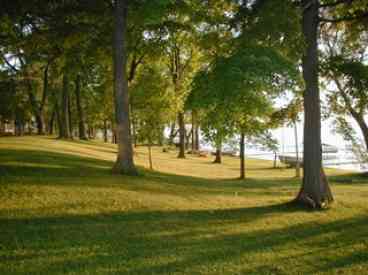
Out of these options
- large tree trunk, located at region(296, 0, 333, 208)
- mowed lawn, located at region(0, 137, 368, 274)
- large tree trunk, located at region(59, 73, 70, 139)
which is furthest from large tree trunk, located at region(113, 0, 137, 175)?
large tree trunk, located at region(59, 73, 70, 139)

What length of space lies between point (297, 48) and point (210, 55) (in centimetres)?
266

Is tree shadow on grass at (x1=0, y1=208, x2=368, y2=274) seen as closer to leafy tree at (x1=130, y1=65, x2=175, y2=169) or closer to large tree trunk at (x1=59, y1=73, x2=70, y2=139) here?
leafy tree at (x1=130, y1=65, x2=175, y2=169)

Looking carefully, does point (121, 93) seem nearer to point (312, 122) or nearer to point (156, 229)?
point (312, 122)

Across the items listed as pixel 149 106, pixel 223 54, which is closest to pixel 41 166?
pixel 223 54

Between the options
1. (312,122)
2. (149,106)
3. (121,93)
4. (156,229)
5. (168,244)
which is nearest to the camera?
(168,244)

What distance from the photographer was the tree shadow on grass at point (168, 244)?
226 inches

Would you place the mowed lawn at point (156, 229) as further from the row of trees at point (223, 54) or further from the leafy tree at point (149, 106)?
the leafy tree at point (149, 106)

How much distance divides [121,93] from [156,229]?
5891mm

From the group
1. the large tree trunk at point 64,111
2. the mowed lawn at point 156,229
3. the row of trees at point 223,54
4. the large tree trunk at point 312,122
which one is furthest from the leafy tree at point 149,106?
the large tree trunk at point 312,122

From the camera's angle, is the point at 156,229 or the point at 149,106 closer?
the point at 156,229

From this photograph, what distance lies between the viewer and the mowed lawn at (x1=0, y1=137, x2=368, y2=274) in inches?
231

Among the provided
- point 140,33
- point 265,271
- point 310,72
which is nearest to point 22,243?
point 265,271

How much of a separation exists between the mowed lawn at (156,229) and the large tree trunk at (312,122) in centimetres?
58

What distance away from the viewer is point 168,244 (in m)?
6.75
